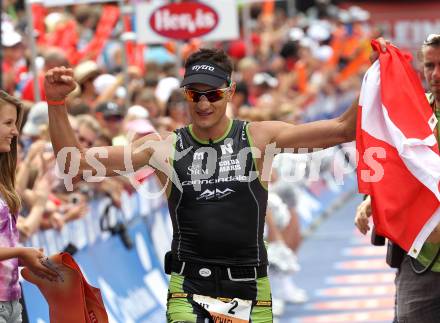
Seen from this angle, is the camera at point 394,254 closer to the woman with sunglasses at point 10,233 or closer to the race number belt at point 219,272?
the race number belt at point 219,272

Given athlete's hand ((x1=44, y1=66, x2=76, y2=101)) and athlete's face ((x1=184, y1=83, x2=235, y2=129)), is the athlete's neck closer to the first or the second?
athlete's face ((x1=184, y1=83, x2=235, y2=129))

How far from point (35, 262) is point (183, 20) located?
7.54 m

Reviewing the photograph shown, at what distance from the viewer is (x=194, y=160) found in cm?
720

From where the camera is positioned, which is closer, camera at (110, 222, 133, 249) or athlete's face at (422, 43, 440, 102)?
athlete's face at (422, 43, 440, 102)

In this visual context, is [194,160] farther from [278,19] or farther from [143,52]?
[278,19]

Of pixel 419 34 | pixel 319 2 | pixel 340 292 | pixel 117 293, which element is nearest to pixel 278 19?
pixel 419 34

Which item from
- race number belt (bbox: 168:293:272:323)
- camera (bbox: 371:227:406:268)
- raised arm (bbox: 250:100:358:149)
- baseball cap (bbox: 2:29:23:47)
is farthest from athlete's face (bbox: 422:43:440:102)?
baseball cap (bbox: 2:29:23:47)

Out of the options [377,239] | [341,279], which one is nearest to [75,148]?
[377,239]

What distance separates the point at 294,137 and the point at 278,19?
23.0m

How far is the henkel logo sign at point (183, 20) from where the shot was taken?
1387cm

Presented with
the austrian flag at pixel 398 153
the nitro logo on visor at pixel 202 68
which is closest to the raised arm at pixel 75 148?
the nitro logo on visor at pixel 202 68

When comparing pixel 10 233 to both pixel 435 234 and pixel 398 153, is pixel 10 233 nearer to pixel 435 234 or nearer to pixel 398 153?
pixel 398 153

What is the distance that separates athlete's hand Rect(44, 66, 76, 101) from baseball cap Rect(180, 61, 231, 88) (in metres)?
0.67

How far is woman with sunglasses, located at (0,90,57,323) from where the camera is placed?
6684mm
